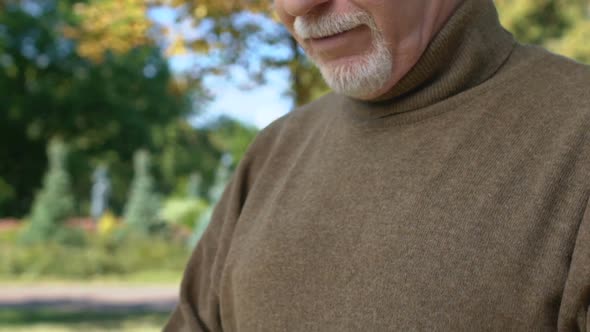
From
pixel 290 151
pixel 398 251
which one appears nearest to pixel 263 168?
pixel 290 151

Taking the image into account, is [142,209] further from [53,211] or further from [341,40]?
[341,40]

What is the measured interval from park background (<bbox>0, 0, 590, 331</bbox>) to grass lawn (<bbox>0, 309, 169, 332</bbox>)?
0.08ft

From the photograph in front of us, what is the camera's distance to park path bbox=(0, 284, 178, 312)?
34.1 ft

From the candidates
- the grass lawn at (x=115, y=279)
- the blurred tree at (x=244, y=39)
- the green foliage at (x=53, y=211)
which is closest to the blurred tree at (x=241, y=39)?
the blurred tree at (x=244, y=39)

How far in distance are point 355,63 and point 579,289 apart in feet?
1.95

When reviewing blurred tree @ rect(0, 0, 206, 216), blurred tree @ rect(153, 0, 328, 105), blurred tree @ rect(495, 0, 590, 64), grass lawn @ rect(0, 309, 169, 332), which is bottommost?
blurred tree @ rect(0, 0, 206, 216)

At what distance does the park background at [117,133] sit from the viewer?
6.35 metres

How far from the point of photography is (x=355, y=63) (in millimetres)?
1470

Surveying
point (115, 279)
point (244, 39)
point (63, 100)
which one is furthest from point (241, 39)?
point (63, 100)

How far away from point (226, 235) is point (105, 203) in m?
31.6

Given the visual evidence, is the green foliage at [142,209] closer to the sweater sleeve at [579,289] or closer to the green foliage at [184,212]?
the green foliage at [184,212]

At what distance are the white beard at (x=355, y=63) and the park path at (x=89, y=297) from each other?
8.98 m

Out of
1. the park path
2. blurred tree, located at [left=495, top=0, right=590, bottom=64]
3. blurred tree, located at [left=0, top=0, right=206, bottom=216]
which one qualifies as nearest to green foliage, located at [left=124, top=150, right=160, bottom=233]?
the park path

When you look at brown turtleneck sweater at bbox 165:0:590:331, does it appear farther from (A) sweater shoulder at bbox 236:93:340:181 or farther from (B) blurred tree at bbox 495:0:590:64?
(B) blurred tree at bbox 495:0:590:64
